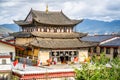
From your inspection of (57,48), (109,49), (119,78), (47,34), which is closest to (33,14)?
(47,34)

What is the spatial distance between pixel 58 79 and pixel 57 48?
30.5 ft

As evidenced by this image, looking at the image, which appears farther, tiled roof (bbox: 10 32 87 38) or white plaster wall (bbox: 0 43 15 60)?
tiled roof (bbox: 10 32 87 38)

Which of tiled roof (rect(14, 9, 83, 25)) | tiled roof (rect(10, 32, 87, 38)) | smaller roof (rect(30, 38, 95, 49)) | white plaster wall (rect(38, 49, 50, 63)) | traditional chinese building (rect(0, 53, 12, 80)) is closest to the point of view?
traditional chinese building (rect(0, 53, 12, 80))

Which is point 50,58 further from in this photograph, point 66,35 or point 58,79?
point 58,79

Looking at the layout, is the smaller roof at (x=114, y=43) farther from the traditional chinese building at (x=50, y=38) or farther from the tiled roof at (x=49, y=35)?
the tiled roof at (x=49, y=35)

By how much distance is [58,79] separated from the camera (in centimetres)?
3559

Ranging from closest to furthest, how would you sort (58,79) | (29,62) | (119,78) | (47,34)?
1. (119,78)
2. (58,79)
3. (29,62)
4. (47,34)

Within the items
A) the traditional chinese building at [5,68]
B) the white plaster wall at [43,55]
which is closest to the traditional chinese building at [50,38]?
the white plaster wall at [43,55]

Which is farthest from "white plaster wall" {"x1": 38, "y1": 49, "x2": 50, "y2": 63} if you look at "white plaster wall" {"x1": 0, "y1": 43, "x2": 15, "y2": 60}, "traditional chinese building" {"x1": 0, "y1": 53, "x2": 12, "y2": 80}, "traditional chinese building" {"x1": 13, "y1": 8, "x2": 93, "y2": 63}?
"traditional chinese building" {"x1": 0, "y1": 53, "x2": 12, "y2": 80}

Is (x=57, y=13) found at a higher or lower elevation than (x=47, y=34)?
higher

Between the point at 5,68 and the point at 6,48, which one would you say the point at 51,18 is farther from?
the point at 5,68

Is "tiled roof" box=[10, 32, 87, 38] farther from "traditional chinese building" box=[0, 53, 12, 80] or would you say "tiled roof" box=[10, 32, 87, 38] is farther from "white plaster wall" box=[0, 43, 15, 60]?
"traditional chinese building" box=[0, 53, 12, 80]

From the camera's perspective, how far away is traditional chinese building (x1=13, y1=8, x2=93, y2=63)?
4397cm

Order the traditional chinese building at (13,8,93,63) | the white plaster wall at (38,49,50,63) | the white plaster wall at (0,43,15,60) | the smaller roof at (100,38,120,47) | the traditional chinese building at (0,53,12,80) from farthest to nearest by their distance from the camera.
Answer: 1. the smaller roof at (100,38,120,47)
2. the traditional chinese building at (13,8,93,63)
3. the white plaster wall at (38,49,50,63)
4. the white plaster wall at (0,43,15,60)
5. the traditional chinese building at (0,53,12,80)
